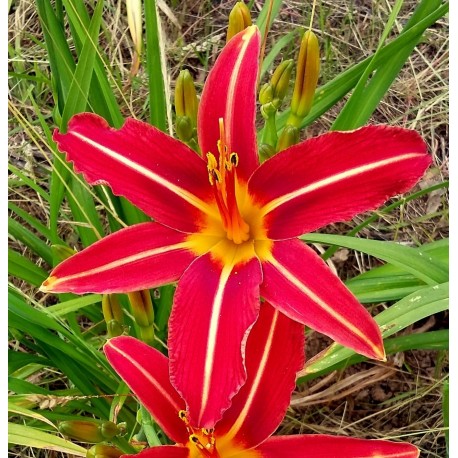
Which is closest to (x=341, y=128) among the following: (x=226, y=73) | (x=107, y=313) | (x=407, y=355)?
(x=226, y=73)

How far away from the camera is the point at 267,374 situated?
71 cm

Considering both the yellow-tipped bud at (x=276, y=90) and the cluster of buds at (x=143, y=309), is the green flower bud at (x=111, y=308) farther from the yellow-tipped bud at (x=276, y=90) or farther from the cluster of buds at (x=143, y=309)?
the yellow-tipped bud at (x=276, y=90)

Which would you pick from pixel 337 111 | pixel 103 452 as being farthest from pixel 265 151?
pixel 337 111

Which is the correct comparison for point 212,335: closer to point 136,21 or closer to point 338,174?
point 338,174

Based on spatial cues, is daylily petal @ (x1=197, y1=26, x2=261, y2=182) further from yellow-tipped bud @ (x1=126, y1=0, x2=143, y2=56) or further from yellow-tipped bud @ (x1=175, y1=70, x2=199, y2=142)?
yellow-tipped bud @ (x1=126, y1=0, x2=143, y2=56)

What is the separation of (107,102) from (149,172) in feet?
1.14

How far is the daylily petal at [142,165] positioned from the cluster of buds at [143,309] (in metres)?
0.12

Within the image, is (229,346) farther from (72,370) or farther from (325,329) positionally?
(72,370)

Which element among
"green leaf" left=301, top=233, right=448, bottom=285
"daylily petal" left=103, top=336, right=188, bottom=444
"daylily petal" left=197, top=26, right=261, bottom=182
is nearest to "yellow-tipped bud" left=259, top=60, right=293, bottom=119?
"daylily petal" left=197, top=26, right=261, bottom=182

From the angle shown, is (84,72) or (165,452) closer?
(165,452)

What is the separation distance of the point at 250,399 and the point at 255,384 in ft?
0.06

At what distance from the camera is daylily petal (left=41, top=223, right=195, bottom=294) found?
68cm

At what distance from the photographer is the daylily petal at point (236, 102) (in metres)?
0.71
